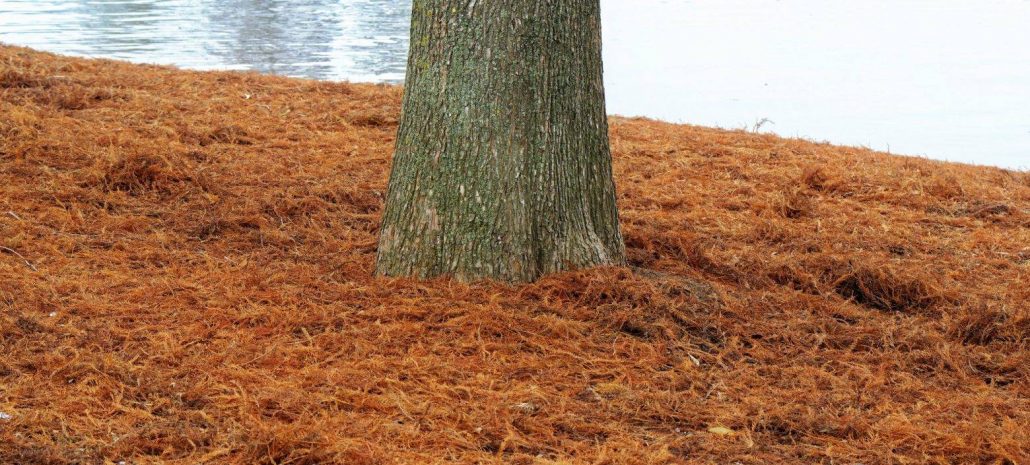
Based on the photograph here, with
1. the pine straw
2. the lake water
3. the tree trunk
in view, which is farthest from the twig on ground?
the lake water

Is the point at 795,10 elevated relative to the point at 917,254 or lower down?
elevated

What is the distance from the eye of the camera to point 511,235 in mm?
4109

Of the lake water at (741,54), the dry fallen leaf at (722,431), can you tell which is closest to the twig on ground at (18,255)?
the dry fallen leaf at (722,431)

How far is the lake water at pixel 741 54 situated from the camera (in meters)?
9.66

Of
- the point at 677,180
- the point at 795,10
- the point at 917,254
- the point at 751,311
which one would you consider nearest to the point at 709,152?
the point at 677,180

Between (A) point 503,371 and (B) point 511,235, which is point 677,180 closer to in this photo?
(B) point 511,235

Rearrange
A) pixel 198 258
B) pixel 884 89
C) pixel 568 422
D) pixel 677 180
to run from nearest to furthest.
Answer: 1. pixel 568 422
2. pixel 198 258
3. pixel 677 180
4. pixel 884 89

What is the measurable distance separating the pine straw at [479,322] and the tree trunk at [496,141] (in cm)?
14

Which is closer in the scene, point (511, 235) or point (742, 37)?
point (511, 235)

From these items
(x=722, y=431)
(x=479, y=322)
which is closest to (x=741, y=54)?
(x=479, y=322)

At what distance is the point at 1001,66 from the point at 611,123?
6610 mm

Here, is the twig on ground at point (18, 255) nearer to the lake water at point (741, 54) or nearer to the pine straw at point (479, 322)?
the pine straw at point (479, 322)

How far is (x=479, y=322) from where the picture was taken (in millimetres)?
3787

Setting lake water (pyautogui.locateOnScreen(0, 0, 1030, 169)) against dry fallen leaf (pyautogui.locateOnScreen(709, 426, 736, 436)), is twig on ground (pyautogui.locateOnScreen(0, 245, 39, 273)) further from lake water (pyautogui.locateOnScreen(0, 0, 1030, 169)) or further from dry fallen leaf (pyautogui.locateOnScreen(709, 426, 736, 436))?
lake water (pyautogui.locateOnScreen(0, 0, 1030, 169))
